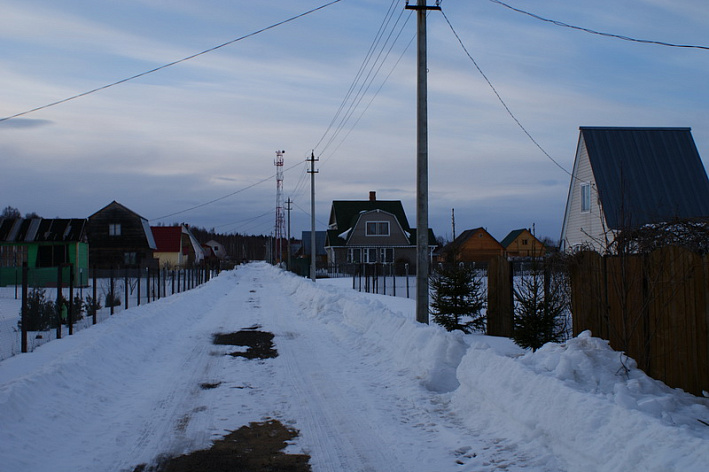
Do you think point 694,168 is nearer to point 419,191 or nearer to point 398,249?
point 419,191

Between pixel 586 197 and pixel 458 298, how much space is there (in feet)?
46.3

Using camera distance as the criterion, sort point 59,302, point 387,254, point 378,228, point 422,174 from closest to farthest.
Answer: point 59,302 < point 422,174 < point 378,228 < point 387,254

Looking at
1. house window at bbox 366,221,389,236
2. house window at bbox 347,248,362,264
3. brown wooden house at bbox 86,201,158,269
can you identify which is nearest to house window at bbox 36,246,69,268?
brown wooden house at bbox 86,201,158,269

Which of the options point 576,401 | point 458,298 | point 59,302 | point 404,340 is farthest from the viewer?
point 458,298

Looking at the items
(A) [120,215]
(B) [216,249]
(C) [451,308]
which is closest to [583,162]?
(C) [451,308]

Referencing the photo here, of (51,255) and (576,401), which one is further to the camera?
(51,255)

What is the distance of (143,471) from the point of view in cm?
524

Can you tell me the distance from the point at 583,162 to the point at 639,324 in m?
19.1

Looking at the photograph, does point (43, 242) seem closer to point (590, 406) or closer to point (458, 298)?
point (458, 298)

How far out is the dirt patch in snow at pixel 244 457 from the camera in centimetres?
533

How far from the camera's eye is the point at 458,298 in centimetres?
1358

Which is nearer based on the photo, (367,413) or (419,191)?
(367,413)

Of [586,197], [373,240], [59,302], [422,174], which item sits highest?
[586,197]

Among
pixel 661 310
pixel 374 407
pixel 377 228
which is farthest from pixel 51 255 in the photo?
pixel 661 310
